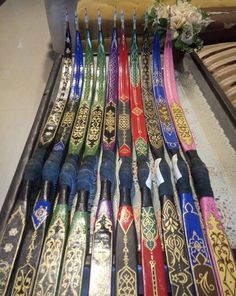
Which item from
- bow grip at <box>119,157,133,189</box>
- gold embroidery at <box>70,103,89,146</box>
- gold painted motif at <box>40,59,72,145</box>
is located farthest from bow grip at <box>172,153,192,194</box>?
gold painted motif at <box>40,59,72,145</box>

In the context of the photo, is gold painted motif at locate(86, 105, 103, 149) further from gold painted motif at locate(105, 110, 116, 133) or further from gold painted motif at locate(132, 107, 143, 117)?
gold painted motif at locate(132, 107, 143, 117)

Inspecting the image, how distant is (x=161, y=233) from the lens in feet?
2.59

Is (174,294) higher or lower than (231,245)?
lower

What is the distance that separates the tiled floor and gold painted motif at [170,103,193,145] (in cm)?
77

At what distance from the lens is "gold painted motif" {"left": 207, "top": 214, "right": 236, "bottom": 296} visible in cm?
67

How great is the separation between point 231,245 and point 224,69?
104 cm

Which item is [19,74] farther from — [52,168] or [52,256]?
[52,256]

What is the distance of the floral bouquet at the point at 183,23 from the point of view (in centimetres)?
148

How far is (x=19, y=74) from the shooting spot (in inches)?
86.7

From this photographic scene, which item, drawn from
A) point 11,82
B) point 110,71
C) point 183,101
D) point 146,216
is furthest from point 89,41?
point 146,216

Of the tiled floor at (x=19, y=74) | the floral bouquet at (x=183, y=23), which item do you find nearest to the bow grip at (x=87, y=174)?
the tiled floor at (x=19, y=74)

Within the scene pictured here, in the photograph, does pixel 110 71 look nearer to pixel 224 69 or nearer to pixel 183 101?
pixel 183 101

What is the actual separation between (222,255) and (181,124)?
0.58 meters

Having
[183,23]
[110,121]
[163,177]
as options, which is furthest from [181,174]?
[183,23]
